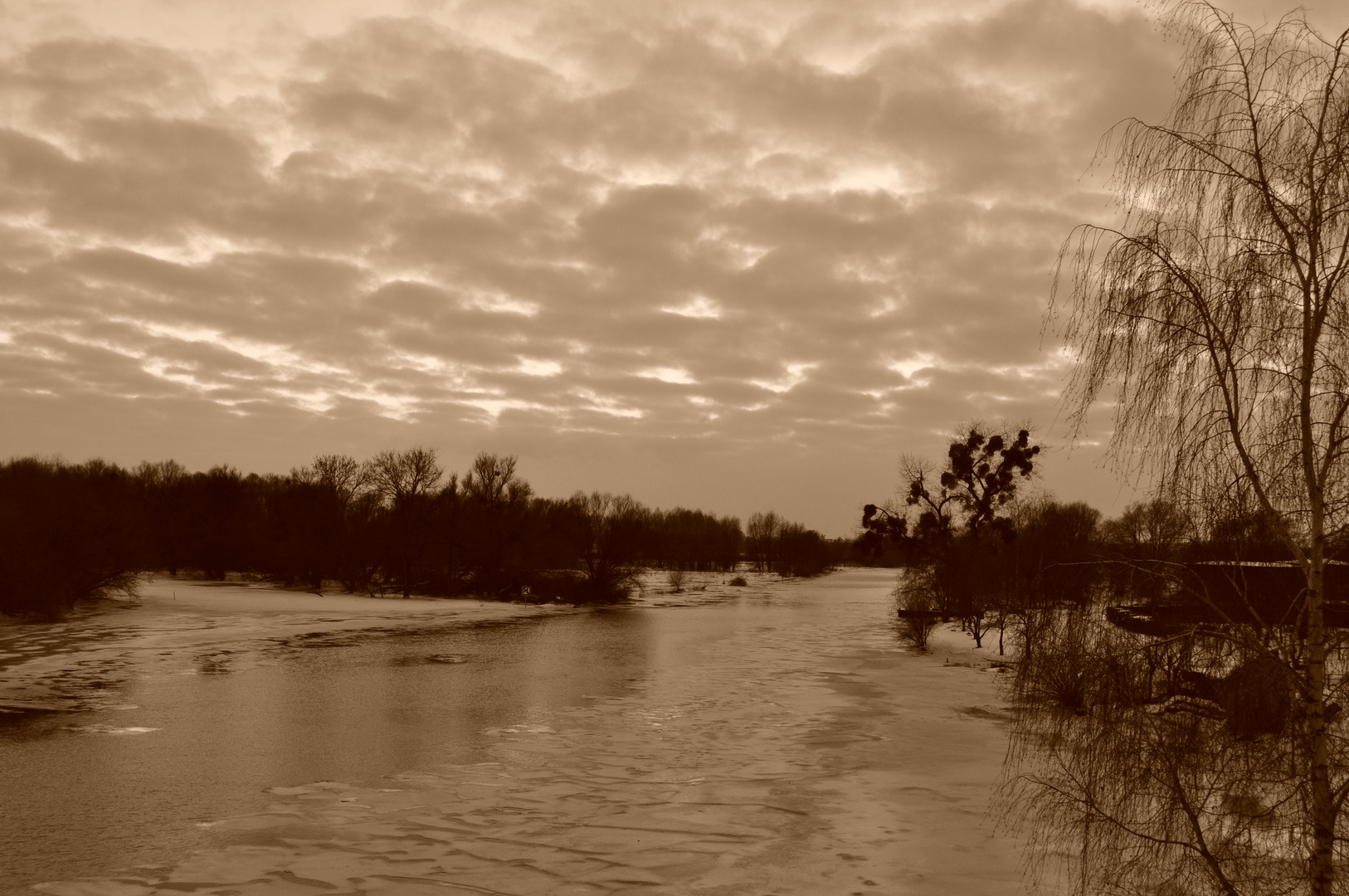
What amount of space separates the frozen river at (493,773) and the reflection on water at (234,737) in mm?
63

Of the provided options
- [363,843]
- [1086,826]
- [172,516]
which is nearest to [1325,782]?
[1086,826]

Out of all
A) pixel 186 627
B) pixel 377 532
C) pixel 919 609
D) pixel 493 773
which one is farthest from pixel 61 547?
pixel 493 773

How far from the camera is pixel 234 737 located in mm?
16141

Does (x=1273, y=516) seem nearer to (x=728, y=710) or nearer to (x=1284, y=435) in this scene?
(x=1284, y=435)

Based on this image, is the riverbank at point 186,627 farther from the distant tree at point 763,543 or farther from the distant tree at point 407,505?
the distant tree at point 763,543

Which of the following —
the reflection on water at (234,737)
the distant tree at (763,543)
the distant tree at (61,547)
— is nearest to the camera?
the reflection on water at (234,737)

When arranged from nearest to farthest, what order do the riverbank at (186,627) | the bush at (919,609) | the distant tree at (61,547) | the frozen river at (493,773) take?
the frozen river at (493,773), the riverbank at (186,627), the bush at (919,609), the distant tree at (61,547)

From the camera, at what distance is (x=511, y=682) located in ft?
78.2

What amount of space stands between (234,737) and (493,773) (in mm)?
5380

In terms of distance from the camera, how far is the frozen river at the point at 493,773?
375 inches

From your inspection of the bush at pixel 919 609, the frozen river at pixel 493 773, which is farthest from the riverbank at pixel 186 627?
the bush at pixel 919 609

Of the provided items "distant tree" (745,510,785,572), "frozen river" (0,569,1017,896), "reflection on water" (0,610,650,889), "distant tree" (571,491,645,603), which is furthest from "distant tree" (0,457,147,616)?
"distant tree" (745,510,785,572)

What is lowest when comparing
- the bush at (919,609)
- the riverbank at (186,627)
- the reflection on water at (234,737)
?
the riverbank at (186,627)

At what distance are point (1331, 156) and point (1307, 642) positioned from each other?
2.69m
